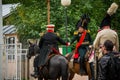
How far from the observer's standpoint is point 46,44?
18.7m

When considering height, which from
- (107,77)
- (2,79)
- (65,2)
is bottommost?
(2,79)

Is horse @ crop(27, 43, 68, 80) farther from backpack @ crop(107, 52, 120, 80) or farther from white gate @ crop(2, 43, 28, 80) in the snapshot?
backpack @ crop(107, 52, 120, 80)

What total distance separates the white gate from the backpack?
1311cm

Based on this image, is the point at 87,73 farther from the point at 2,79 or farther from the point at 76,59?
the point at 2,79

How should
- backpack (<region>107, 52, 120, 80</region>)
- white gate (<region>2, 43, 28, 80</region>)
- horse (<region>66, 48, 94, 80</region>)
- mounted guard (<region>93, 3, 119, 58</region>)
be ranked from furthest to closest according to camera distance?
white gate (<region>2, 43, 28, 80</region>)
horse (<region>66, 48, 94, 80</region>)
mounted guard (<region>93, 3, 119, 58</region>)
backpack (<region>107, 52, 120, 80</region>)

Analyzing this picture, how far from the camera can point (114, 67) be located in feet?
38.6

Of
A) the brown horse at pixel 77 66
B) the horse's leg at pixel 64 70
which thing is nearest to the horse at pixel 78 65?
the brown horse at pixel 77 66

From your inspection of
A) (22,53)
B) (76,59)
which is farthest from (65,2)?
(76,59)

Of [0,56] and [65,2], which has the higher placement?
[65,2]

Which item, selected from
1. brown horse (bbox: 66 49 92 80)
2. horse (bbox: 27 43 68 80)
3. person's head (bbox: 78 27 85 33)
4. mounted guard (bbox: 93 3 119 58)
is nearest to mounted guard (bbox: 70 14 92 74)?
person's head (bbox: 78 27 85 33)

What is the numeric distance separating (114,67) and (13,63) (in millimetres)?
13505

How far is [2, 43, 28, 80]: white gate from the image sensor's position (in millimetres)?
24594

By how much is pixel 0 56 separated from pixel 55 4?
1171 centimetres

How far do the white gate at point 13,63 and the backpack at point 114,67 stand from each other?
13108 millimetres
